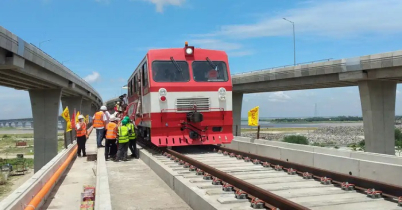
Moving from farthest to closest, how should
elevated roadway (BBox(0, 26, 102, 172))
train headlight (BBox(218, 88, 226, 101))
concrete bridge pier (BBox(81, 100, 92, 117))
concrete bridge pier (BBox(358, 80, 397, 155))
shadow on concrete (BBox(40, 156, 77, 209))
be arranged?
concrete bridge pier (BBox(81, 100, 92, 117)), concrete bridge pier (BBox(358, 80, 397, 155)), elevated roadway (BBox(0, 26, 102, 172)), train headlight (BBox(218, 88, 226, 101)), shadow on concrete (BBox(40, 156, 77, 209))

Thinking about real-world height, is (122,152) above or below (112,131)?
below

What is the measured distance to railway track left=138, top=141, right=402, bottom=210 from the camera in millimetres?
5590

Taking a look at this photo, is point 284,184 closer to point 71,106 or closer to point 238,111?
point 238,111

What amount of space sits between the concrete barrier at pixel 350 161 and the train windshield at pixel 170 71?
3.45 meters

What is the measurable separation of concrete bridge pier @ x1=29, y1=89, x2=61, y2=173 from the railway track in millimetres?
23693

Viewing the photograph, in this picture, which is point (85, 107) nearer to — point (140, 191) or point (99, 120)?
point (99, 120)

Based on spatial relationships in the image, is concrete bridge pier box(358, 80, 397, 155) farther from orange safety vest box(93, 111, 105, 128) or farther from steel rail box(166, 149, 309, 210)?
steel rail box(166, 149, 309, 210)

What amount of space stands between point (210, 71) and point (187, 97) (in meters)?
1.28

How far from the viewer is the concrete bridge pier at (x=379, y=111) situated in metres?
22.4

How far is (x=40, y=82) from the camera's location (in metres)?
26.0

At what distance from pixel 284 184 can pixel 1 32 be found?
12723 mm

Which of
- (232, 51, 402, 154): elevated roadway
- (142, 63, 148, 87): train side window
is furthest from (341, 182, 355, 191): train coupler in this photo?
(232, 51, 402, 154): elevated roadway

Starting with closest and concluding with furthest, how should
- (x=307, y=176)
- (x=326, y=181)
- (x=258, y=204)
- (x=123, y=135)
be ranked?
(x=258, y=204) < (x=326, y=181) < (x=307, y=176) < (x=123, y=135)

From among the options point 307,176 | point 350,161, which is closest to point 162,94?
point 307,176
